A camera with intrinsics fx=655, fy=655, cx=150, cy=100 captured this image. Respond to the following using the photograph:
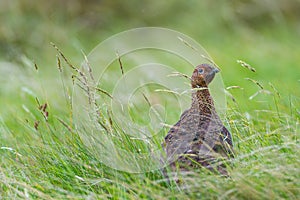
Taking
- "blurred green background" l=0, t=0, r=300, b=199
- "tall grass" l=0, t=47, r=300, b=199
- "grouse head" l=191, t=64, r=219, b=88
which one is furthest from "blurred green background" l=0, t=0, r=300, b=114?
"grouse head" l=191, t=64, r=219, b=88

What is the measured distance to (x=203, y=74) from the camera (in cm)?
339

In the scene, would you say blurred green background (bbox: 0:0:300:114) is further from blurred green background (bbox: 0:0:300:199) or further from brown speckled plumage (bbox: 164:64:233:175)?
brown speckled plumage (bbox: 164:64:233:175)

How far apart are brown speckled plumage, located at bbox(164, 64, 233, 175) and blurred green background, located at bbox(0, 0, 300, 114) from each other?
159 inches

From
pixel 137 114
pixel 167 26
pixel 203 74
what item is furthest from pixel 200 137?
pixel 167 26

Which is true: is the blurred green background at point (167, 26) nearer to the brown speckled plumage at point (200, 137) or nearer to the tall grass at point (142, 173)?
the tall grass at point (142, 173)

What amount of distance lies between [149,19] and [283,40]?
2.73 meters

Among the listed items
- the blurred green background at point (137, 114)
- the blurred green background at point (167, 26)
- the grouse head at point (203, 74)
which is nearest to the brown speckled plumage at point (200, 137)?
the grouse head at point (203, 74)

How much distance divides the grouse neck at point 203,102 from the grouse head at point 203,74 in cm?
4

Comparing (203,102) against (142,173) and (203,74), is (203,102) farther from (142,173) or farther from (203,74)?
(142,173)

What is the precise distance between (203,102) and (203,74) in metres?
0.15

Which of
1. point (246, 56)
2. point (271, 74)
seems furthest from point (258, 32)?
point (271, 74)

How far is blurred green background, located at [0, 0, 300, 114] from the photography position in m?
8.05

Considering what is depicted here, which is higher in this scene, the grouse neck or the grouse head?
the grouse head

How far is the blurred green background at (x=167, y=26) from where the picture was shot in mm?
8055
